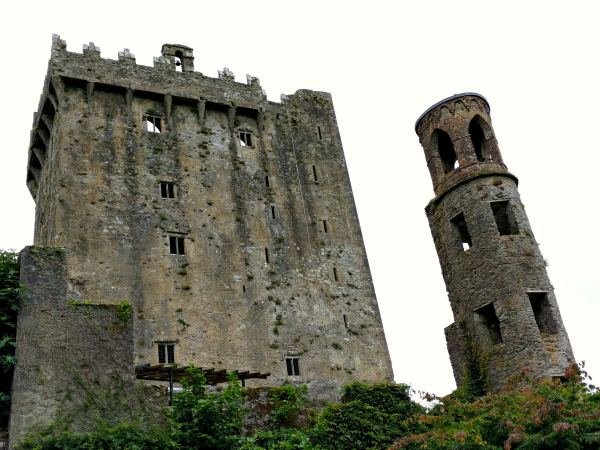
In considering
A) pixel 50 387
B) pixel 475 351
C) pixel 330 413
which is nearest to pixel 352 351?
pixel 475 351

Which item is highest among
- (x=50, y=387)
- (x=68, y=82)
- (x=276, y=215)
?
(x=68, y=82)

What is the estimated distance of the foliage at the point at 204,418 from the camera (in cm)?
1791

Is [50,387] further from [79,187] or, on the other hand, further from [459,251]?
[459,251]

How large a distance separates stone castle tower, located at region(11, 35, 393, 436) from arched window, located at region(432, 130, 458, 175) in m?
4.77

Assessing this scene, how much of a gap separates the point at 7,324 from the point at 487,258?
56.1ft

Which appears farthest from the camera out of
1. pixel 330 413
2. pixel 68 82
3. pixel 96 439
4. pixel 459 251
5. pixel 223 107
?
pixel 223 107

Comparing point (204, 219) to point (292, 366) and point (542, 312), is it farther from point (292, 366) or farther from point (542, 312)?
point (542, 312)

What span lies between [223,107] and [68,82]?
7.03 m

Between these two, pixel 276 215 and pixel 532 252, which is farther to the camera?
pixel 276 215

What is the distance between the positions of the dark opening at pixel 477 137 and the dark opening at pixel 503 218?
3.29 m

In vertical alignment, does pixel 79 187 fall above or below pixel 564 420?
above

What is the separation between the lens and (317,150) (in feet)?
117

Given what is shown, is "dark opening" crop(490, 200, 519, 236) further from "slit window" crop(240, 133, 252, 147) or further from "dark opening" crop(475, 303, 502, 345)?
"slit window" crop(240, 133, 252, 147)

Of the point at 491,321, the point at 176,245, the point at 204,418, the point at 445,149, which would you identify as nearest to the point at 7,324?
the point at 204,418
